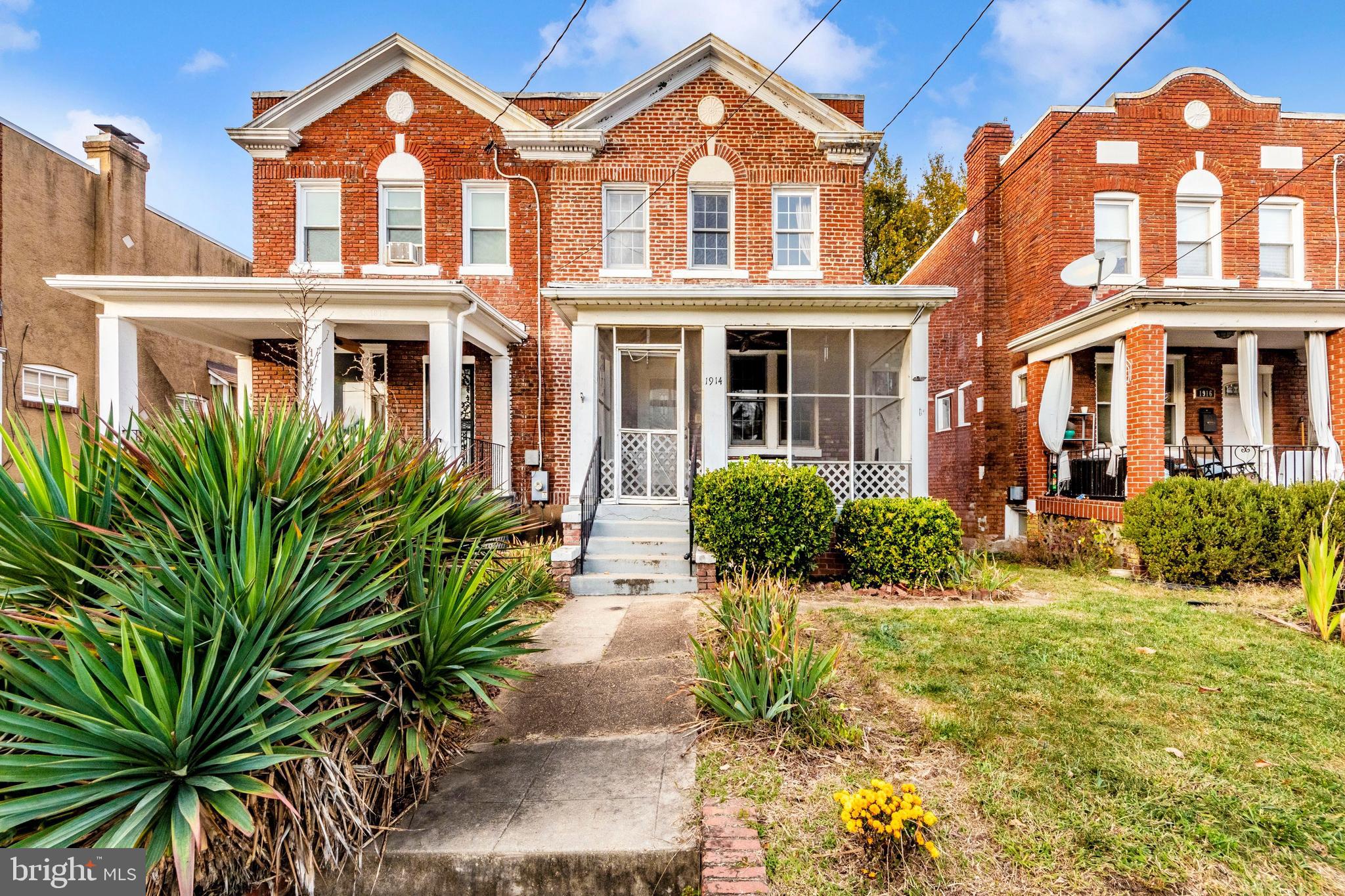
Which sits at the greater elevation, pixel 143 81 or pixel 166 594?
pixel 143 81

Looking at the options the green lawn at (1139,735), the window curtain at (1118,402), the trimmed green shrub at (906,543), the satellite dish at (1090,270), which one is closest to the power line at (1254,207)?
the satellite dish at (1090,270)

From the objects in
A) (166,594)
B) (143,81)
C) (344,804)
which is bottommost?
(344,804)

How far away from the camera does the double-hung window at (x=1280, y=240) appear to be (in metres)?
12.8

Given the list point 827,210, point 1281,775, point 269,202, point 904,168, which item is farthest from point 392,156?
point 904,168

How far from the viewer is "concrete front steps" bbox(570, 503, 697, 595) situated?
327 inches

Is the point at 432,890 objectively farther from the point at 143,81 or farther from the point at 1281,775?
the point at 143,81

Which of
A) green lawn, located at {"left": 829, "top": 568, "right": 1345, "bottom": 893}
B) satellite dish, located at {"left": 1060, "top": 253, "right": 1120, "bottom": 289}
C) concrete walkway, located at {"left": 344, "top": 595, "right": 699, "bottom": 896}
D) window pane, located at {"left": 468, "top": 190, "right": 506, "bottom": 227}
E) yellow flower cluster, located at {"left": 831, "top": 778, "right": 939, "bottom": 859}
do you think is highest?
window pane, located at {"left": 468, "top": 190, "right": 506, "bottom": 227}

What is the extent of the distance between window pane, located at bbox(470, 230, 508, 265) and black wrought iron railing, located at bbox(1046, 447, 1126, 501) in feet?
35.8

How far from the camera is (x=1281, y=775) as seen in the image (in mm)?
3467

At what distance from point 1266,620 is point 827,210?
8.72 m

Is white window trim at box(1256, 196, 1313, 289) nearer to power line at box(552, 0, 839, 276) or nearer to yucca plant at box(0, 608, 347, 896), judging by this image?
power line at box(552, 0, 839, 276)

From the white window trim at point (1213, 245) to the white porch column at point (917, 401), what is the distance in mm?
6464

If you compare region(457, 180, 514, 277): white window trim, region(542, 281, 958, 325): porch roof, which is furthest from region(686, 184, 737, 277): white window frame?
region(457, 180, 514, 277): white window trim

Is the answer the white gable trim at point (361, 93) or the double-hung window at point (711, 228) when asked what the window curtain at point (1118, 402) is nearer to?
the double-hung window at point (711, 228)
